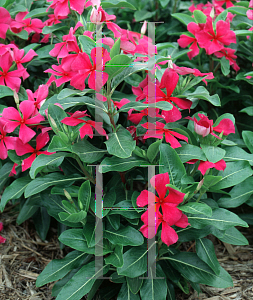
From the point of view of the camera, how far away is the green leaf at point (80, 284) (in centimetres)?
143

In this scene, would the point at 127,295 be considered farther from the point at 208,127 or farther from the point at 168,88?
the point at 168,88

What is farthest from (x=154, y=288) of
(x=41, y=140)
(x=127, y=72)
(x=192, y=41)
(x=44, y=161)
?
(x=192, y=41)

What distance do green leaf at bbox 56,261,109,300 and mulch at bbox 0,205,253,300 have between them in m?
0.40

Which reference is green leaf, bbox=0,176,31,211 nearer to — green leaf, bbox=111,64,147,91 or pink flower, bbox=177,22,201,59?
green leaf, bbox=111,64,147,91

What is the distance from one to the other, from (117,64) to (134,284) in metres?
1.03

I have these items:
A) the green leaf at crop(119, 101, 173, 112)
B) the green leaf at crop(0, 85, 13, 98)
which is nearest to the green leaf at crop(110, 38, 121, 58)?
the green leaf at crop(119, 101, 173, 112)

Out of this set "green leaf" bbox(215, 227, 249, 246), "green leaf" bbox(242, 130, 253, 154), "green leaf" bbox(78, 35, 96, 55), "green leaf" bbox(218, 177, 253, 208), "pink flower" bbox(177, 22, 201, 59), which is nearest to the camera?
"green leaf" bbox(78, 35, 96, 55)

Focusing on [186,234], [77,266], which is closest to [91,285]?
[77,266]

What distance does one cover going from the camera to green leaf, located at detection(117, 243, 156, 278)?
4.68ft

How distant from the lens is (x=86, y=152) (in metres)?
1.41

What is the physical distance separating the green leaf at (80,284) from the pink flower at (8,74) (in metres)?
1.04

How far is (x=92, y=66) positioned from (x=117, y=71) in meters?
0.11

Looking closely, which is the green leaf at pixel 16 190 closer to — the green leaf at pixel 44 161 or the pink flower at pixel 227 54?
the green leaf at pixel 44 161

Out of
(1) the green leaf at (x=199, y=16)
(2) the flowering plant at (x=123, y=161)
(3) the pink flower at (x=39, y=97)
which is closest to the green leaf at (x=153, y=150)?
(2) the flowering plant at (x=123, y=161)
